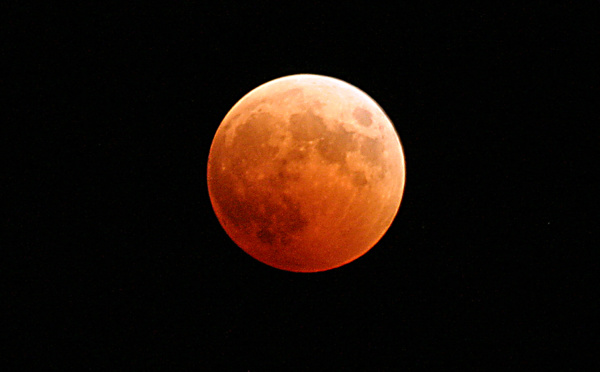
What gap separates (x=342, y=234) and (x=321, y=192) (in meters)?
0.47

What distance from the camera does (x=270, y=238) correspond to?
3.70m

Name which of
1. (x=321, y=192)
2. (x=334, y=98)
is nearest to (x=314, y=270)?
(x=321, y=192)

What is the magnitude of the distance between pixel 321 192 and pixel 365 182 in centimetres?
44

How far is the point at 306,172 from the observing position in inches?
135

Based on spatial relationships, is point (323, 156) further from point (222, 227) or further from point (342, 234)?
point (222, 227)

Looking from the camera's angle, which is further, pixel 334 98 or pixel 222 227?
pixel 222 227

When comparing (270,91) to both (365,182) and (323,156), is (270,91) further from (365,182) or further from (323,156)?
(365,182)

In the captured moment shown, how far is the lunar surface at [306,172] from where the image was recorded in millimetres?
3459

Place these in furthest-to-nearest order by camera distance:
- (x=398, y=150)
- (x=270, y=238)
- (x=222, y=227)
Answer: (x=222, y=227) → (x=398, y=150) → (x=270, y=238)

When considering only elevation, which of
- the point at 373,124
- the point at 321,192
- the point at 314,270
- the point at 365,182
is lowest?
the point at 314,270

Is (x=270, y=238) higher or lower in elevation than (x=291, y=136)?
lower

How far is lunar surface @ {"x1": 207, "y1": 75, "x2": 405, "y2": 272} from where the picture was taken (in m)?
3.46

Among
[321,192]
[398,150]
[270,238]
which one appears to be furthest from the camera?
[398,150]

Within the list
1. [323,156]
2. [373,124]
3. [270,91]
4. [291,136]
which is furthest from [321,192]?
[270,91]
